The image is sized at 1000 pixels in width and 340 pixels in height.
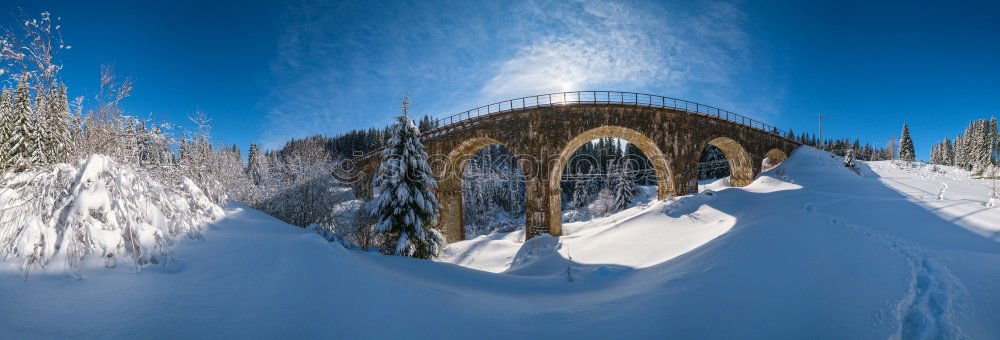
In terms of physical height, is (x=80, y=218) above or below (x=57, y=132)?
below

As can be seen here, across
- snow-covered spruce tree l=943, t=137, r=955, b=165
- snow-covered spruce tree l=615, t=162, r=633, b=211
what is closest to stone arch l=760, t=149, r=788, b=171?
snow-covered spruce tree l=615, t=162, r=633, b=211

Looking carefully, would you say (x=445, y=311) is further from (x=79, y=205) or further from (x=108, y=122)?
(x=108, y=122)

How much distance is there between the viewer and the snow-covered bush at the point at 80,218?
9.68 ft

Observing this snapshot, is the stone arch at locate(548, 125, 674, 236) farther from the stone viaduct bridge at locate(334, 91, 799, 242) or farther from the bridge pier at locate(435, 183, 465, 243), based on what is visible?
A: the bridge pier at locate(435, 183, 465, 243)

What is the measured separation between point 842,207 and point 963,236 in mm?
3444

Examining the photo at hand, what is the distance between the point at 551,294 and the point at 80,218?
587cm

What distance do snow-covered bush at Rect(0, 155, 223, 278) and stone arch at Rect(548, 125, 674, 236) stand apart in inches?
684

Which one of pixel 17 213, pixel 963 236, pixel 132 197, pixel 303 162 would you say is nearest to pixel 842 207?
pixel 963 236

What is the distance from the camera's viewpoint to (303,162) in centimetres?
2305

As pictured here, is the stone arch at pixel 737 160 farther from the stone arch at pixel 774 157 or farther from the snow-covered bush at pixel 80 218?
the snow-covered bush at pixel 80 218

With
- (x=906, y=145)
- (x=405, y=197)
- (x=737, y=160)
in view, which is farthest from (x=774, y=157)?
(x=906, y=145)

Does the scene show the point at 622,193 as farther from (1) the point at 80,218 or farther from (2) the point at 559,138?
(1) the point at 80,218

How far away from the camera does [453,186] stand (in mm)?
24031

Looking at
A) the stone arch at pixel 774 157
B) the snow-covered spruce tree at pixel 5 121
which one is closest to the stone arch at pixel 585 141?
the stone arch at pixel 774 157
